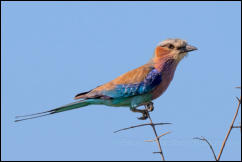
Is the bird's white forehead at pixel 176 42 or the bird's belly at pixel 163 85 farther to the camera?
the bird's white forehead at pixel 176 42

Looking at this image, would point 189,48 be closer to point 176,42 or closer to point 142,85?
point 176,42

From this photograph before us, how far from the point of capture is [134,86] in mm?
4008

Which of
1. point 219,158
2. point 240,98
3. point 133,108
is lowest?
point 133,108

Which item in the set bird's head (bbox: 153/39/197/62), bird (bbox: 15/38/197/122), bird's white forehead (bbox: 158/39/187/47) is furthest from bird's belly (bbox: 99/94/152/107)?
bird's white forehead (bbox: 158/39/187/47)

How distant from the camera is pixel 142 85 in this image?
3.99 metres

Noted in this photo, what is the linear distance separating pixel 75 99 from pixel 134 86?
2.00ft

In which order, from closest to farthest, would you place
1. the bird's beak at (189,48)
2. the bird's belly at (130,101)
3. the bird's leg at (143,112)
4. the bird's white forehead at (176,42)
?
the bird's leg at (143,112)
the bird's belly at (130,101)
the bird's beak at (189,48)
the bird's white forehead at (176,42)

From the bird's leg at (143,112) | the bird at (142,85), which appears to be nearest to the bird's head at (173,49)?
the bird at (142,85)

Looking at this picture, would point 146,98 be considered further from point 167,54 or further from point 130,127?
point 130,127

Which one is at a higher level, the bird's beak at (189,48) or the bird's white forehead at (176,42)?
the bird's white forehead at (176,42)

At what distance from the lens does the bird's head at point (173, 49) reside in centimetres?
412

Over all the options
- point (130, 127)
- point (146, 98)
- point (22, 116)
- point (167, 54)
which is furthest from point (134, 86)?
point (130, 127)

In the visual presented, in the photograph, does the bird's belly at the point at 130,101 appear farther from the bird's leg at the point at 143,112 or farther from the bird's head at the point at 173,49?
the bird's head at the point at 173,49

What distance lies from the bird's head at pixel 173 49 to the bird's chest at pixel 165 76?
83mm
